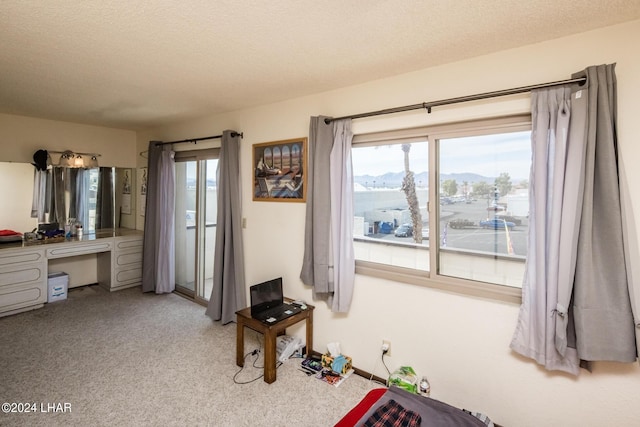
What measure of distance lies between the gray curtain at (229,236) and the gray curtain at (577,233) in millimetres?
2575

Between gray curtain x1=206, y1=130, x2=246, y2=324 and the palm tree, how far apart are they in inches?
70.6

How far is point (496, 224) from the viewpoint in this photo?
2.06 m

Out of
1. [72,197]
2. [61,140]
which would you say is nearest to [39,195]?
[72,197]

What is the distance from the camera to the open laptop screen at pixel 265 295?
2543 mm

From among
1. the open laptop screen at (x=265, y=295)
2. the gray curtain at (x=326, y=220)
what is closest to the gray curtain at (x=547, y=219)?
the gray curtain at (x=326, y=220)

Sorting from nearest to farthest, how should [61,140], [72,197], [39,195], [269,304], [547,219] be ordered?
[547,219]
[269,304]
[39,195]
[61,140]
[72,197]

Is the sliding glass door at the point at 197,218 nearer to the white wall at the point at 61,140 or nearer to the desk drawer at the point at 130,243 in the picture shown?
the desk drawer at the point at 130,243

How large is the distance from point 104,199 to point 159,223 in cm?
125

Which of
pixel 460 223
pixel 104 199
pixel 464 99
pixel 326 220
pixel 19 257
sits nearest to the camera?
pixel 464 99

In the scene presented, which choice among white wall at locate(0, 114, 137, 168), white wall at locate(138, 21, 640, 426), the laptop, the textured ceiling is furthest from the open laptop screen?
white wall at locate(0, 114, 137, 168)

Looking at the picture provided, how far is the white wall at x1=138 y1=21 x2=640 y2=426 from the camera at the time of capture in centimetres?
Result: 162

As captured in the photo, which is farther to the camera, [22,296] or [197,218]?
[197,218]

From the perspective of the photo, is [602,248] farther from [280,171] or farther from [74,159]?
[74,159]

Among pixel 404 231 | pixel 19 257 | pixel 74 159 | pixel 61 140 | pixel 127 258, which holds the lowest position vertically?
pixel 127 258
